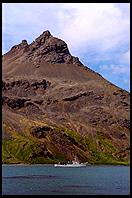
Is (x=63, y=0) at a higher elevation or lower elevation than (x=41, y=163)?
higher

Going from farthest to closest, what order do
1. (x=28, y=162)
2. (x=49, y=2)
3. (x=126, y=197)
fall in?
(x=28, y=162)
(x=126, y=197)
(x=49, y=2)

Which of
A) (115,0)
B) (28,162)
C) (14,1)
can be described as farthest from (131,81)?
(28,162)

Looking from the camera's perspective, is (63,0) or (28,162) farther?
(28,162)

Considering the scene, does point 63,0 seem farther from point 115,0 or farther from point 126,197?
point 126,197

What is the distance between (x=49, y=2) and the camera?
741 centimetres

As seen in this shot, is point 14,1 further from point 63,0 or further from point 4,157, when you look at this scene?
point 4,157

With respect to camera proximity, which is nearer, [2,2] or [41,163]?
[2,2]

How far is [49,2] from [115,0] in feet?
4.23

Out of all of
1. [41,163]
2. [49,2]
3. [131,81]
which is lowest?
[41,163]

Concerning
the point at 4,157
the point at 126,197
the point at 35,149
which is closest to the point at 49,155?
the point at 35,149

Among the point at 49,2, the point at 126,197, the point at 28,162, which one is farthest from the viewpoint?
the point at 28,162

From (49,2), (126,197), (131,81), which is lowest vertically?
(126,197)

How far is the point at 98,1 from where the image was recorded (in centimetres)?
760

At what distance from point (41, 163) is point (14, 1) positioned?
7384 inches
